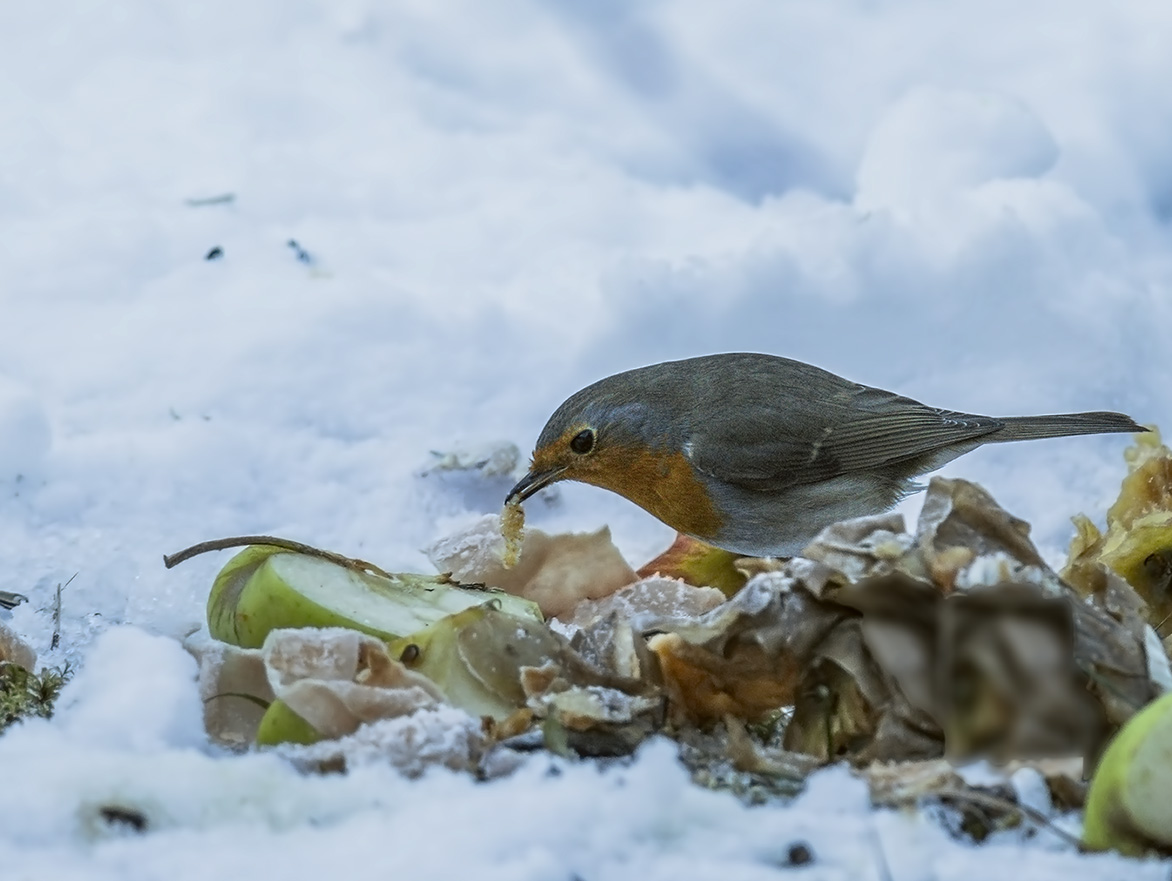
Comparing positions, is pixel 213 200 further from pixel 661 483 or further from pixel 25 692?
pixel 25 692

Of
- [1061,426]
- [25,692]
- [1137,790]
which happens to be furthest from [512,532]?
[1061,426]

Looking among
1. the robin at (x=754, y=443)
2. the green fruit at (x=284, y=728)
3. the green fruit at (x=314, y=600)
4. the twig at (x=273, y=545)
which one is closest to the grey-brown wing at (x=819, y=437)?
the robin at (x=754, y=443)

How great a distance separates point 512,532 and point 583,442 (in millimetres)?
1021

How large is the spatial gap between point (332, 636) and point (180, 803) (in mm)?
482

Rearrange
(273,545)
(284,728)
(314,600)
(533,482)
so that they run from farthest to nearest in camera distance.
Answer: (533,482) < (273,545) < (314,600) < (284,728)

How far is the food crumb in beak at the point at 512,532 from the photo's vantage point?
3333 mm

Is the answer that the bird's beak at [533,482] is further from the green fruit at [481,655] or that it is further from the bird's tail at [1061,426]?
the green fruit at [481,655]

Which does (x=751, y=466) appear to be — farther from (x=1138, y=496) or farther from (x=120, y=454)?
(x=120, y=454)

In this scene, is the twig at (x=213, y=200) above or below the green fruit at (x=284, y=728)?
above

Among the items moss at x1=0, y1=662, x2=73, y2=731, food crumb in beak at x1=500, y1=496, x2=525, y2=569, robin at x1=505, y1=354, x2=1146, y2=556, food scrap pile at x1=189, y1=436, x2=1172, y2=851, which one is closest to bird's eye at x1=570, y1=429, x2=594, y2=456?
robin at x1=505, y1=354, x2=1146, y2=556

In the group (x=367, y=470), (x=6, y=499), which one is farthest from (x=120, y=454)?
(x=367, y=470)

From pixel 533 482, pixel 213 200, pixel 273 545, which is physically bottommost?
pixel 273 545

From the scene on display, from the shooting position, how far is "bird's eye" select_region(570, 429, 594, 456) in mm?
4418

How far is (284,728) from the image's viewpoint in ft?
7.28
